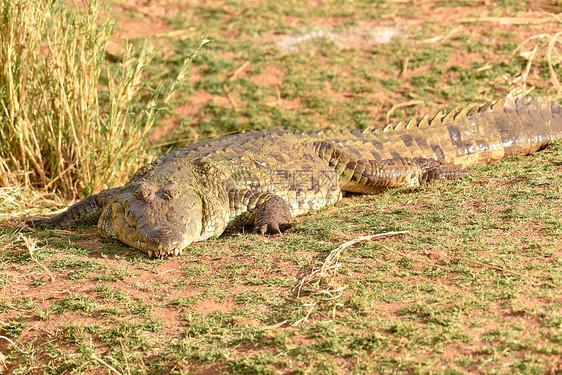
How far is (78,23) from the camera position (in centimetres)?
553

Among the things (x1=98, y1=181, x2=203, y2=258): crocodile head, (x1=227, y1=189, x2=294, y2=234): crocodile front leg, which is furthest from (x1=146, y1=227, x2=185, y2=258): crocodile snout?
(x1=227, y1=189, x2=294, y2=234): crocodile front leg

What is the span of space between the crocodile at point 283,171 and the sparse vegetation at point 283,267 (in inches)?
8.0

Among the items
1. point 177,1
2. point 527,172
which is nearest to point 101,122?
point 527,172

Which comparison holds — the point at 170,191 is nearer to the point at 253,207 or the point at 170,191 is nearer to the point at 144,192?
the point at 144,192

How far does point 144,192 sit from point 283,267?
1389 mm

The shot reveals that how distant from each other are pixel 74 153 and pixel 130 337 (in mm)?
3374

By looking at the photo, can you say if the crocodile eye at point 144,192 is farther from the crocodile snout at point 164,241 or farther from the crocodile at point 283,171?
the crocodile snout at point 164,241

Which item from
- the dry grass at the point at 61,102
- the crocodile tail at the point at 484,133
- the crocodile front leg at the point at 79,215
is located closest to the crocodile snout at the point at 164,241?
the crocodile front leg at the point at 79,215

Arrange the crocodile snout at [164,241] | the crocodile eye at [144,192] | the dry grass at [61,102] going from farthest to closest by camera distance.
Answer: the dry grass at [61,102], the crocodile eye at [144,192], the crocodile snout at [164,241]

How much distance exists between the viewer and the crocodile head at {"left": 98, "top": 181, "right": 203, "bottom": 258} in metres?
4.18

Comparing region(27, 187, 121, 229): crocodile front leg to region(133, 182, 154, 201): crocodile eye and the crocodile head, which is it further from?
region(133, 182, 154, 201): crocodile eye

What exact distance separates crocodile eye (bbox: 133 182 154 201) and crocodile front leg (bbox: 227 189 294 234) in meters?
0.82

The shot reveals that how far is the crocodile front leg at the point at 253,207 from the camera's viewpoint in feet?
16.2

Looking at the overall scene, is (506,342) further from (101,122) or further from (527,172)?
(101,122)
